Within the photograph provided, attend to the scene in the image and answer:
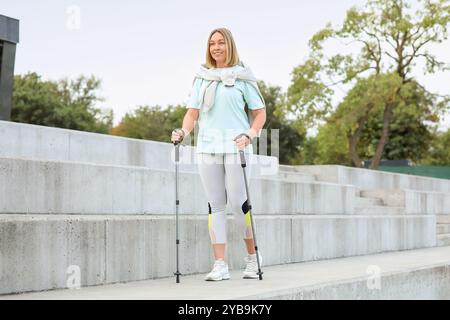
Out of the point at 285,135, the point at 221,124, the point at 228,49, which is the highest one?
the point at 285,135

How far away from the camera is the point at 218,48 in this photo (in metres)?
6.16

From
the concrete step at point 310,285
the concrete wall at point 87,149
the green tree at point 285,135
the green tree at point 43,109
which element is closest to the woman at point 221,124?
the concrete step at point 310,285

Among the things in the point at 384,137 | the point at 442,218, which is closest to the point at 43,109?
the point at 384,137

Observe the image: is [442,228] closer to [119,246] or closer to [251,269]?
[251,269]

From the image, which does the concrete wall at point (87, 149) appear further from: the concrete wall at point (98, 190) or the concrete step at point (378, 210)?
the concrete step at point (378, 210)

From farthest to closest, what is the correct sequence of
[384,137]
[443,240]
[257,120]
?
[384,137]
[443,240]
[257,120]

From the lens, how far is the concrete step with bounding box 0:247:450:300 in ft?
17.1

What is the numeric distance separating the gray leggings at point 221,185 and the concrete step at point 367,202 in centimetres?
747

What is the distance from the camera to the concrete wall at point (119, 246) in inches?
209

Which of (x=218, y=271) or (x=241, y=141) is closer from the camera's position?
(x=241, y=141)

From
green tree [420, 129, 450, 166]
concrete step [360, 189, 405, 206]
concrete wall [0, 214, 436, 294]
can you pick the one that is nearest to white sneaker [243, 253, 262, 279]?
concrete wall [0, 214, 436, 294]

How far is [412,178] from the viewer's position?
22.1m

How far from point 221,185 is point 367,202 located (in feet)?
28.8
